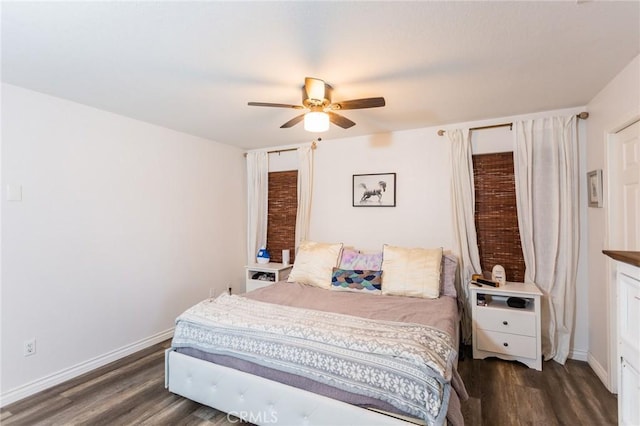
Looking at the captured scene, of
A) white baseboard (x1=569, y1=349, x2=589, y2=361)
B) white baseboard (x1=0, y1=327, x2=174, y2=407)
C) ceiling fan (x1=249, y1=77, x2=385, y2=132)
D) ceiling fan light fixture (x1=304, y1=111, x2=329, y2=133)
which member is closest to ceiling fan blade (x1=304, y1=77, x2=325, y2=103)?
ceiling fan (x1=249, y1=77, x2=385, y2=132)

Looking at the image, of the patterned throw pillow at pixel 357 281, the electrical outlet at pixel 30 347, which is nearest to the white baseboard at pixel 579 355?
the patterned throw pillow at pixel 357 281

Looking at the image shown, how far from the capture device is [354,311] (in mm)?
2395

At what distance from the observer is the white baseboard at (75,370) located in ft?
7.31

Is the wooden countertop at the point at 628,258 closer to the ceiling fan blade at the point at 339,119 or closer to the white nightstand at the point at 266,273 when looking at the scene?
the ceiling fan blade at the point at 339,119

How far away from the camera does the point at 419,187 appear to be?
3.44 m

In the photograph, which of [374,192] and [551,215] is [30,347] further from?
[551,215]

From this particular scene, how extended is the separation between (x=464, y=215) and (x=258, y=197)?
268 centimetres

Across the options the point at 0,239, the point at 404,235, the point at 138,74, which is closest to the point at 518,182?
the point at 404,235

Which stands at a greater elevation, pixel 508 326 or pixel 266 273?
pixel 266 273

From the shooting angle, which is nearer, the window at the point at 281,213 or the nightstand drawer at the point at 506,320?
the nightstand drawer at the point at 506,320

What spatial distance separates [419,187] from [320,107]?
1700mm

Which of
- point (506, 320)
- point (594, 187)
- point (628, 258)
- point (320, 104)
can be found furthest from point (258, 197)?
point (628, 258)

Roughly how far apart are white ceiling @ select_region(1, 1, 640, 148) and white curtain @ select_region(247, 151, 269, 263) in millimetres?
1546

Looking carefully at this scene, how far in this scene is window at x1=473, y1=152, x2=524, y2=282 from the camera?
3.02 meters
